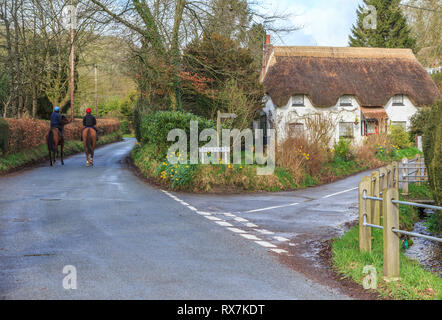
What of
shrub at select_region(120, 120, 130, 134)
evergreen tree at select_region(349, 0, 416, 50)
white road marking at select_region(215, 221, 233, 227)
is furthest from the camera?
shrub at select_region(120, 120, 130, 134)

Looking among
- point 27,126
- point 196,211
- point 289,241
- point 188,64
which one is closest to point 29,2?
point 27,126

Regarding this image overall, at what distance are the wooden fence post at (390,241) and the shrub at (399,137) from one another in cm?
2912

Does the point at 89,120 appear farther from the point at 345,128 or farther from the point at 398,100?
the point at 398,100

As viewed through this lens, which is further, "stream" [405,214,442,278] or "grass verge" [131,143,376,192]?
"grass verge" [131,143,376,192]

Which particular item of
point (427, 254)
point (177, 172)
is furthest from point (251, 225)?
point (177, 172)

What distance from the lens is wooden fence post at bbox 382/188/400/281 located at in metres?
6.66

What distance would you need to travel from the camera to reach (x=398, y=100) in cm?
4075

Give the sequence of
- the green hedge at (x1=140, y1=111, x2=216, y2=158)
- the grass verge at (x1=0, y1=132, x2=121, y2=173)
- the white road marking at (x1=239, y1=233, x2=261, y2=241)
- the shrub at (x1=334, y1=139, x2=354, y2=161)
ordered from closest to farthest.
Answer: the white road marking at (x1=239, y1=233, x2=261, y2=241) < the green hedge at (x1=140, y1=111, x2=216, y2=158) < the grass verge at (x1=0, y1=132, x2=121, y2=173) < the shrub at (x1=334, y1=139, x2=354, y2=161)

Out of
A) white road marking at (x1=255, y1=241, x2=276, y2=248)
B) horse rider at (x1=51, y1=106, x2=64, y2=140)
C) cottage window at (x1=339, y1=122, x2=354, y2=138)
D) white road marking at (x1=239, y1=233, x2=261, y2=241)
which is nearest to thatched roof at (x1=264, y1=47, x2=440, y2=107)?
cottage window at (x1=339, y1=122, x2=354, y2=138)

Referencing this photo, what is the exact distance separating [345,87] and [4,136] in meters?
26.8

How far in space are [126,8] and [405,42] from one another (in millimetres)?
40517

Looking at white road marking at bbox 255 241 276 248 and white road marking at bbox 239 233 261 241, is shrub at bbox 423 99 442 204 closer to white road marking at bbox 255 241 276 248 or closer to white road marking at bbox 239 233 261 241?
white road marking at bbox 255 241 276 248

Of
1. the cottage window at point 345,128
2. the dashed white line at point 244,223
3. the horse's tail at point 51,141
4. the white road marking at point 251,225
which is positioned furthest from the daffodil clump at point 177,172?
the cottage window at point 345,128

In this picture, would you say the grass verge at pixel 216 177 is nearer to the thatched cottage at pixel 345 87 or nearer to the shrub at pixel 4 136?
the shrub at pixel 4 136
